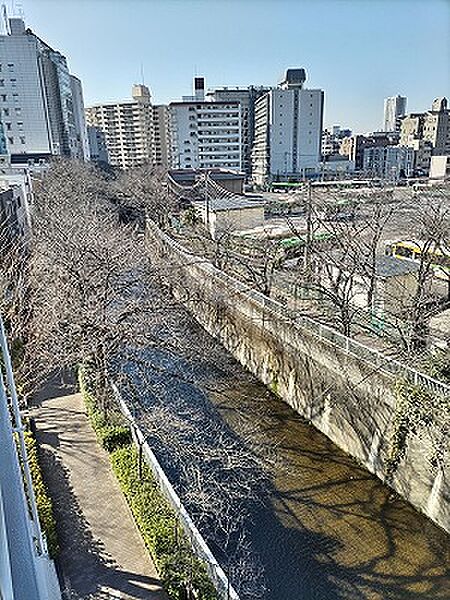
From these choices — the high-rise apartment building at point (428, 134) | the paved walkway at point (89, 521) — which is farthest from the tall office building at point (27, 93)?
the high-rise apartment building at point (428, 134)

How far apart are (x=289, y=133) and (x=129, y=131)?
28538 mm

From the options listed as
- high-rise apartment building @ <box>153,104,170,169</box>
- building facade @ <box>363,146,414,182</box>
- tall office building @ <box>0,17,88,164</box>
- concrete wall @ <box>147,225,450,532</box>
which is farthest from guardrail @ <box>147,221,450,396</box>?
building facade @ <box>363,146,414,182</box>

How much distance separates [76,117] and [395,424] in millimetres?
75203

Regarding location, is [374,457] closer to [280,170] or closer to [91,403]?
[91,403]

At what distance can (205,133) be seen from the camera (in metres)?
71.1

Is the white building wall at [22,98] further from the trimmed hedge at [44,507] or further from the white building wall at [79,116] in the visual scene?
the trimmed hedge at [44,507]

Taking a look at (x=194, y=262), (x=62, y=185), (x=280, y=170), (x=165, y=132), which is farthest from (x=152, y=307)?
(x=165, y=132)

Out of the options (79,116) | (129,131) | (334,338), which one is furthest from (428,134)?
(334,338)

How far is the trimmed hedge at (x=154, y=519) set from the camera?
7023 mm

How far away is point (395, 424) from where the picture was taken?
10.2 metres

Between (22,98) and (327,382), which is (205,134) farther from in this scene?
(327,382)

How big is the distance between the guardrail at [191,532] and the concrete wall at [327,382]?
190 inches

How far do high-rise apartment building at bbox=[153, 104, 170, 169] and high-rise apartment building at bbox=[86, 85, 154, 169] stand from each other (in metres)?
0.73

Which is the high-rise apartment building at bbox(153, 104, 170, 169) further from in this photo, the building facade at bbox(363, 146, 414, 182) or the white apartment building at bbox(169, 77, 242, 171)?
the building facade at bbox(363, 146, 414, 182)
